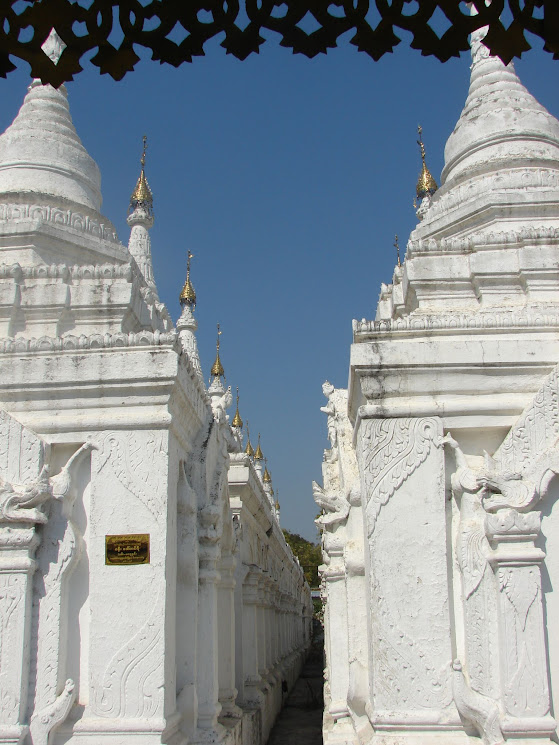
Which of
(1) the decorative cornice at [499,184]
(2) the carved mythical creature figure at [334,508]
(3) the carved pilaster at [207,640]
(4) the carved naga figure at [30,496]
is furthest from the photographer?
(1) the decorative cornice at [499,184]

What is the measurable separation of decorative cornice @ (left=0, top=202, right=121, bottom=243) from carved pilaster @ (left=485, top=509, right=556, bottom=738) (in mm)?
7699

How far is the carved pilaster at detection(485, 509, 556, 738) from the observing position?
21.0 feet

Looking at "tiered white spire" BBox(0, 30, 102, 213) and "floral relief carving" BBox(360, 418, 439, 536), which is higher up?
"tiered white spire" BBox(0, 30, 102, 213)

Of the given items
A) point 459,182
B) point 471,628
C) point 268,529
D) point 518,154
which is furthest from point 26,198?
point 268,529

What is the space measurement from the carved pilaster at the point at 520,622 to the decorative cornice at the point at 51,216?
25.3ft

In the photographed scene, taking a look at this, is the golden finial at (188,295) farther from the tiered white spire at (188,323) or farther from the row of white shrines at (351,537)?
the row of white shrines at (351,537)

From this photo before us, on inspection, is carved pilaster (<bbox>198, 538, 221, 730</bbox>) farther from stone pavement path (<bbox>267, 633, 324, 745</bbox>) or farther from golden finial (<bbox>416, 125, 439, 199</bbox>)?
golden finial (<bbox>416, 125, 439, 199</bbox>)

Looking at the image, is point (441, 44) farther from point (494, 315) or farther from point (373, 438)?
point (494, 315)

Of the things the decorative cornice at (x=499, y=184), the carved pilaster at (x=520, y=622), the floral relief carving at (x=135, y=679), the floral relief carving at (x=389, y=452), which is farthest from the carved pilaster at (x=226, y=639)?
the decorative cornice at (x=499, y=184)

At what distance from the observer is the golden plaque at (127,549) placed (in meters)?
7.19

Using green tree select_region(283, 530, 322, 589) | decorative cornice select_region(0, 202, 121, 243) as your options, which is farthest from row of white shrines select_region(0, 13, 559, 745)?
green tree select_region(283, 530, 322, 589)

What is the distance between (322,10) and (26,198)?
10054mm

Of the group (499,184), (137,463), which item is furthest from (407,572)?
(499,184)

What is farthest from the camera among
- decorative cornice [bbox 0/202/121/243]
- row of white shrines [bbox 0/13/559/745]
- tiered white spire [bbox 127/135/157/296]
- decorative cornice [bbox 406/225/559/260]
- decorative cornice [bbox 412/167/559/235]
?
tiered white spire [bbox 127/135/157/296]
